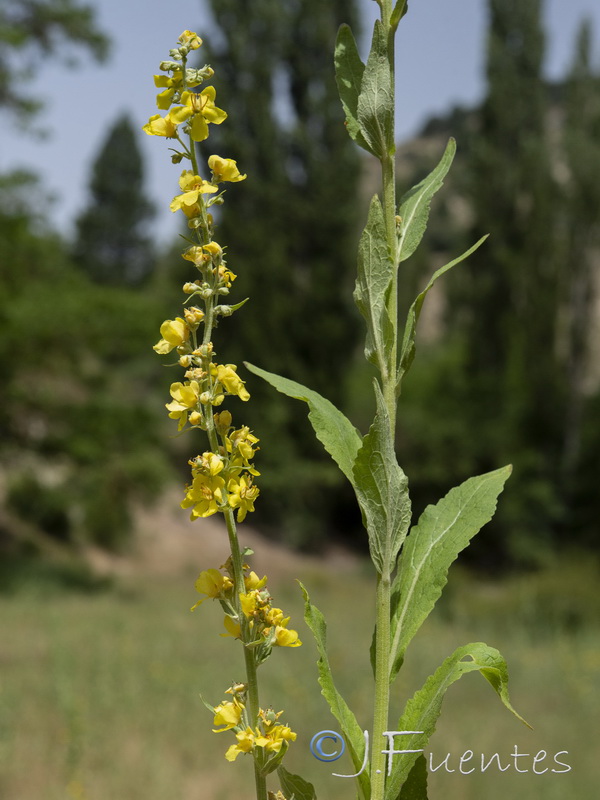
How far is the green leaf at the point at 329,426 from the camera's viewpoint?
3.00 ft

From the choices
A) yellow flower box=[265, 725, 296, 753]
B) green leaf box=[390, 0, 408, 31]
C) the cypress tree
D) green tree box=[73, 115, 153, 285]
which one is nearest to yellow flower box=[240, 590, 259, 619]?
yellow flower box=[265, 725, 296, 753]

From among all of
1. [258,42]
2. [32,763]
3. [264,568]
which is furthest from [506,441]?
[32,763]

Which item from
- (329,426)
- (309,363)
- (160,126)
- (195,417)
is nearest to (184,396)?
(195,417)

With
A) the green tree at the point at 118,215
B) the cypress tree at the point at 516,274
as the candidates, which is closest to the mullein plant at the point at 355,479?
the cypress tree at the point at 516,274

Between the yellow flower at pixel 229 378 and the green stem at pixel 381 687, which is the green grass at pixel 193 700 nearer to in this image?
the green stem at pixel 381 687

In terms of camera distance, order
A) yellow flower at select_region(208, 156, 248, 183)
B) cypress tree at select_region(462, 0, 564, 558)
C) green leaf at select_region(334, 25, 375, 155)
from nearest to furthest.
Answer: yellow flower at select_region(208, 156, 248, 183), green leaf at select_region(334, 25, 375, 155), cypress tree at select_region(462, 0, 564, 558)

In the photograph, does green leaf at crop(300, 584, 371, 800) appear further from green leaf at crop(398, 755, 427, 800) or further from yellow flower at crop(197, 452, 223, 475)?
yellow flower at crop(197, 452, 223, 475)

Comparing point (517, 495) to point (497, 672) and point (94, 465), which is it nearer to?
point (94, 465)

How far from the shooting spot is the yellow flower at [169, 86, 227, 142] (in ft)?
2.87

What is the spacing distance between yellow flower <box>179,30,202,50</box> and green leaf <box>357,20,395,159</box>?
19 cm

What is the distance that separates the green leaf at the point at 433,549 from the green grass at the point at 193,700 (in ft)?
13.5

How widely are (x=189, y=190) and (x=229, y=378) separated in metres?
0.20

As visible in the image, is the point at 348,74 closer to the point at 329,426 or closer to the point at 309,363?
the point at 329,426

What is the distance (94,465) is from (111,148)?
26115 mm
